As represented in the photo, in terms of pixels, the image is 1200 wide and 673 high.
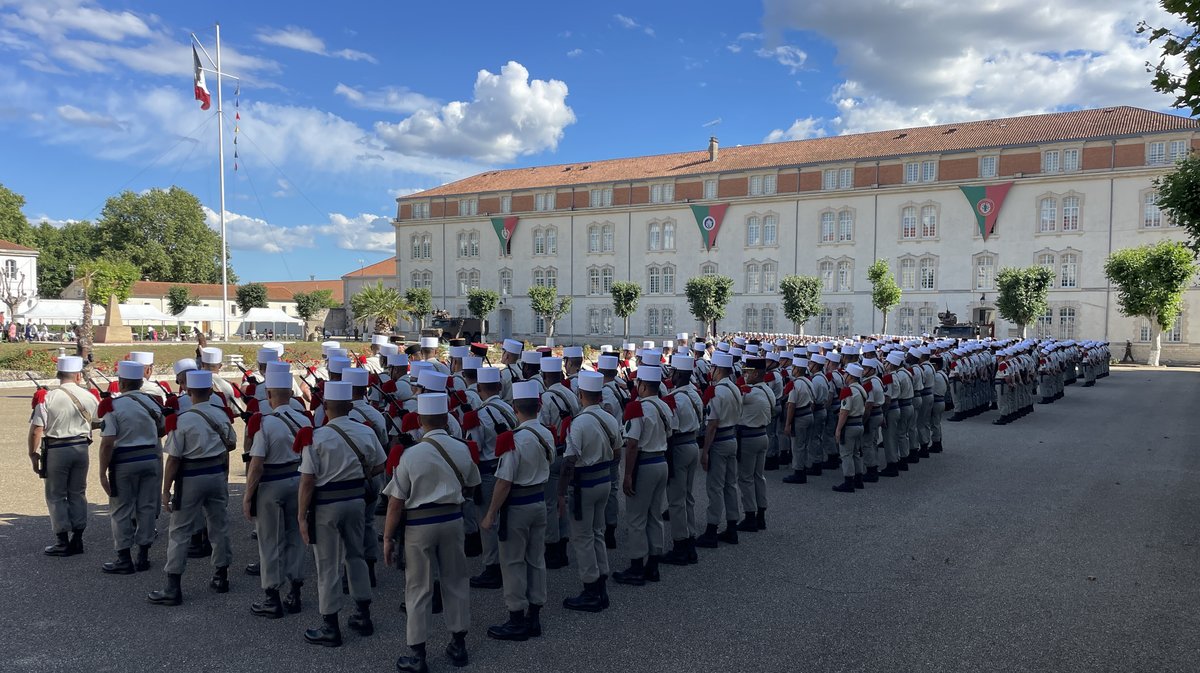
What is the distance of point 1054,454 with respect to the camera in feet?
42.0

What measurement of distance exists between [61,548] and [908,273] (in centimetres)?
4879

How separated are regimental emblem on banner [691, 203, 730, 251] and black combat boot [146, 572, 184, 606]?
50.0m

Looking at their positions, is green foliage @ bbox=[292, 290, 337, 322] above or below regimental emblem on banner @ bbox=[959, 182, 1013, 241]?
below

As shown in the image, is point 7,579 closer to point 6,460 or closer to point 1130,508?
point 6,460

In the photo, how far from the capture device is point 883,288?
4406 cm

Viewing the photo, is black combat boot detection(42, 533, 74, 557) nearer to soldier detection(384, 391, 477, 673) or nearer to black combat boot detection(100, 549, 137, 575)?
black combat boot detection(100, 549, 137, 575)

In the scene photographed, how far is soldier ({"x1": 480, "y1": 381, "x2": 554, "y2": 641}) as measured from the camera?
5340 millimetres

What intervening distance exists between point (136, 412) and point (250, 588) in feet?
6.19

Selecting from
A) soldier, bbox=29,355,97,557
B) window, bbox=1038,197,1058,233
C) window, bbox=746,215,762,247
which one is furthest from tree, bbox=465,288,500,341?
soldier, bbox=29,355,97,557

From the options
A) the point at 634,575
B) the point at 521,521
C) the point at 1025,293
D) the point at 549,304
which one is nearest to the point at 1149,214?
the point at 1025,293

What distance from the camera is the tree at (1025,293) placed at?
128ft

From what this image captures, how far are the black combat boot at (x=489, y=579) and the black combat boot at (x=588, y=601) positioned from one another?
0.83 metres

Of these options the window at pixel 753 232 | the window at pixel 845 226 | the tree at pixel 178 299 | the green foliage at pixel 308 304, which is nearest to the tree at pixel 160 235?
the tree at pixel 178 299

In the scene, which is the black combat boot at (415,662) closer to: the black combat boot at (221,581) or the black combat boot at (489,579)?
the black combat boot at (489,579)
